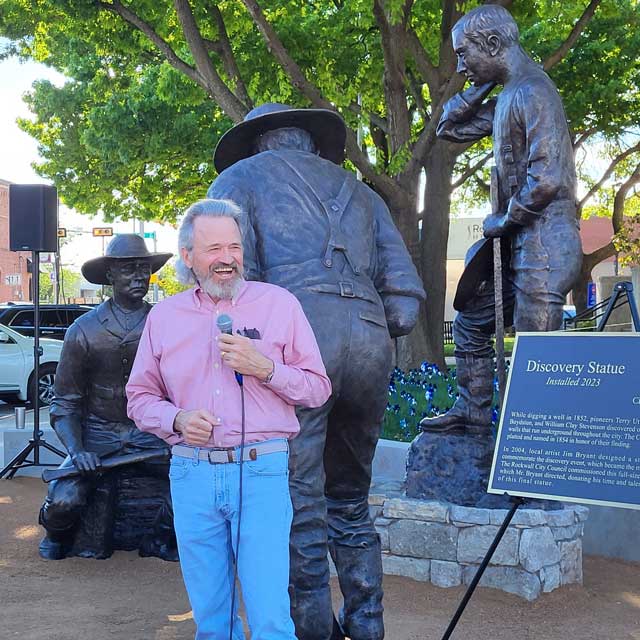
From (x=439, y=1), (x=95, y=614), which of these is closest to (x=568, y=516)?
(x=95, y=614)

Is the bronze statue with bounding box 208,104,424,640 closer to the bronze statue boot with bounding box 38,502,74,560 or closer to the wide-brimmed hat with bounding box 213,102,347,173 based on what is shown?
the wide-brimmed hat with bounding box 213,102,347,173

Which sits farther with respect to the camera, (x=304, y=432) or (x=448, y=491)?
(x=448, y=491)

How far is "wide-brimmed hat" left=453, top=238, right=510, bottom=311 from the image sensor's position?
541 centimetres

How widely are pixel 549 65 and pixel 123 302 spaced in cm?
801

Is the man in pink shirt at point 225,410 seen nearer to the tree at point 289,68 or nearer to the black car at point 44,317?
the tree at point 289,68

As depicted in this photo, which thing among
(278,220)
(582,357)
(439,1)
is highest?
(439,1)

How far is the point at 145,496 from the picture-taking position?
620cm

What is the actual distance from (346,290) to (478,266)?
79.4 inches

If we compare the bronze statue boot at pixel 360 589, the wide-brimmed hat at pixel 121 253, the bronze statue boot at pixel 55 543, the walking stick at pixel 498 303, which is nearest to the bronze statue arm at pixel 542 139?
the walking stick at pixel 498 303

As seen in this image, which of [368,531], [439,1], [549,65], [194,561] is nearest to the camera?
[194,561]

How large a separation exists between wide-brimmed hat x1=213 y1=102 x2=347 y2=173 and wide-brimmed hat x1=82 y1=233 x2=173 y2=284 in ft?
5.81

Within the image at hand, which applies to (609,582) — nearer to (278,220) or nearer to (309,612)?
(309,612)

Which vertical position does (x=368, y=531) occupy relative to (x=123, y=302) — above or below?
below

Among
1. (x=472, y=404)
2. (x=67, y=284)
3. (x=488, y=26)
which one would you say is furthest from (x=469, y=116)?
(x=67, y=284)
